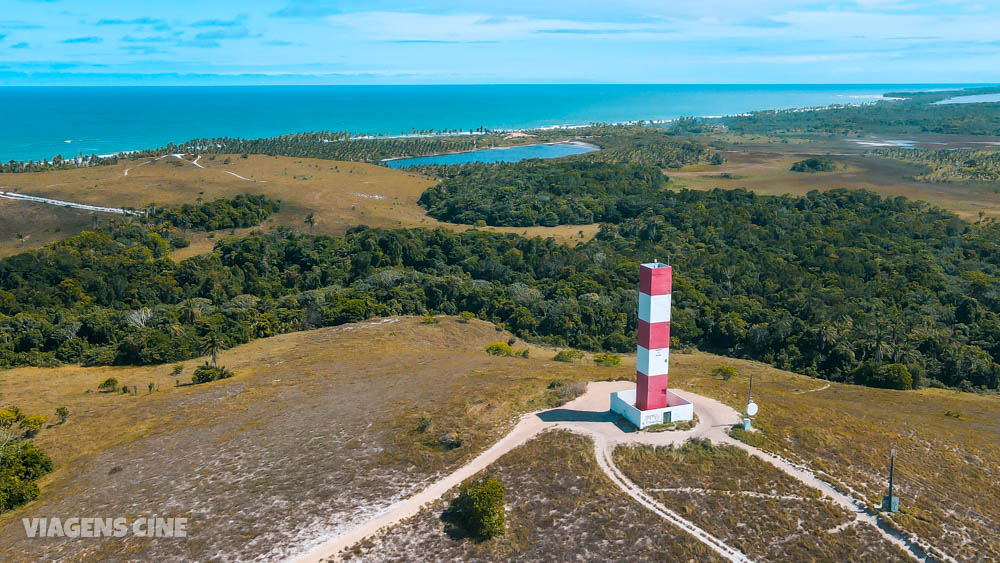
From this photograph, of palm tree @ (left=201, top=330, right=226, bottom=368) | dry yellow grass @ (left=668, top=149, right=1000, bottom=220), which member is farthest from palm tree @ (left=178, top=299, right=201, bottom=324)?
dry yellow grass @ (left=668, top=149, right=1000, bottom=220)

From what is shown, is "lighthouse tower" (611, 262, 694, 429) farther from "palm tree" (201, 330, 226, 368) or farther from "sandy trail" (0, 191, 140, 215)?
"sandy trail" (0, 191, 140, 215)

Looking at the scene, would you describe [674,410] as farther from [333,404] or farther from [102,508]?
[102,508]

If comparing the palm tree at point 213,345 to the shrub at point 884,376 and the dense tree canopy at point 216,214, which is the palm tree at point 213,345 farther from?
the dense tree canopy at point 216,214

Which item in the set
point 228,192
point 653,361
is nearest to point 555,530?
point 653,361

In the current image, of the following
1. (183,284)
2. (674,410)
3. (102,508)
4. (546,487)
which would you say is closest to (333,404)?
(102,508)

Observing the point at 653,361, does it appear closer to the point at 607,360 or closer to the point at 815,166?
the point at 607,360

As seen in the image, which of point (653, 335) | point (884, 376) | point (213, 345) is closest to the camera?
point (653, 335)
